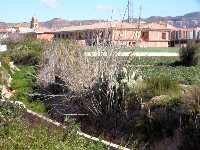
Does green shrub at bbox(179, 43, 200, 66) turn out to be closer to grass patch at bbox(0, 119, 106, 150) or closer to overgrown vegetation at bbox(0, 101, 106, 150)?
overgrown vegetation at bbox(0, 101, 106, 150)

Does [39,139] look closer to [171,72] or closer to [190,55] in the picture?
[171,72]

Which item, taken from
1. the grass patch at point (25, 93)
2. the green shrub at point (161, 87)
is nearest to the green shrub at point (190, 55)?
the grass patch at point (25, 93)

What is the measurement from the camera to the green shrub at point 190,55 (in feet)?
154

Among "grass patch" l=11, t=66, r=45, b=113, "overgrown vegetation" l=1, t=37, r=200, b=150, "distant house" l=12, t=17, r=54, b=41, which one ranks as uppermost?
"overgrown vegetation" l=1, t=37, r=200, b=150

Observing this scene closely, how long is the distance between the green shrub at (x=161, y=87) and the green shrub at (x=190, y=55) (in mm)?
29492

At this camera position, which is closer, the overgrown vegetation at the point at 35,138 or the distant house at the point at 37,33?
the overgrown vegetation at the point at 35,138

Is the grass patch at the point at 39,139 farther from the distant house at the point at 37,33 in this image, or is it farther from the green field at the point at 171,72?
the distant house at the point at 37,33

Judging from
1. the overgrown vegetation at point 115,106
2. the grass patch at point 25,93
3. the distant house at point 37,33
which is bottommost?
the distant house at point 37,33

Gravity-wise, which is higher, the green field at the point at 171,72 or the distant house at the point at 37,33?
the green field at the point at 171,72

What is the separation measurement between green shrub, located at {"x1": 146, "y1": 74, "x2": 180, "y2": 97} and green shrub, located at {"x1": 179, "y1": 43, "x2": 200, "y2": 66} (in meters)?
29.5

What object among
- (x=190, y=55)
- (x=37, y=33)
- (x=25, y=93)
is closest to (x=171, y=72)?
(x=25, y=93)

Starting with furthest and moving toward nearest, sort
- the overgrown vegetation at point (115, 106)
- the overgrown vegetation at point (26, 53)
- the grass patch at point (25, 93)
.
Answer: the overgrown vegetation at point (26, 53), the grass patch at point (25, 93), the overgrown vegetation at point (115, 106)

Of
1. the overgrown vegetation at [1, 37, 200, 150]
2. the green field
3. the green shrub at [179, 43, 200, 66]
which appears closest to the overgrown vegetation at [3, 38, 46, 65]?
the green shrub at [179, 43, 200, 66]

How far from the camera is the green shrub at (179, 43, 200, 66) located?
1850 inches
